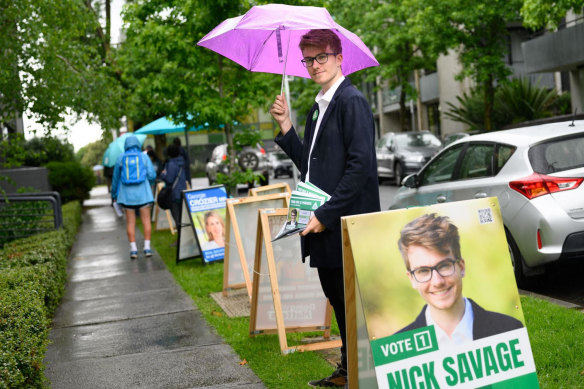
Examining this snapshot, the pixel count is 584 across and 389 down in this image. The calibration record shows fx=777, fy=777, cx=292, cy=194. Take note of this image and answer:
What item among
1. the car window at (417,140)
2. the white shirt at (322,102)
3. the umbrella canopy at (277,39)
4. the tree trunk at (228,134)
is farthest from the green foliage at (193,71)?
the car window at (417,140)

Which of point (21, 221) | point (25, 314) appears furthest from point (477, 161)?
point (21, 221)

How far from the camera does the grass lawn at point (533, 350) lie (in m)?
4.77

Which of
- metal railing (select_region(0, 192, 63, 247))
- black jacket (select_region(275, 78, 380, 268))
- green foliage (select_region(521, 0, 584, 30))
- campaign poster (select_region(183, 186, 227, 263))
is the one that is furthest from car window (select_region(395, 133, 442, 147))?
black jacket (select_region(275, 78, 380, 268))

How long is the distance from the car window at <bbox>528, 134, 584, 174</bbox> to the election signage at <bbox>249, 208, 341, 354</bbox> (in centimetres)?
253

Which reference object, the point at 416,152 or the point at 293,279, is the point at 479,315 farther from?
the point at 416,152

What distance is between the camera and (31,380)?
4426mm

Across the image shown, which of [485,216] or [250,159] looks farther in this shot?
[250,159]

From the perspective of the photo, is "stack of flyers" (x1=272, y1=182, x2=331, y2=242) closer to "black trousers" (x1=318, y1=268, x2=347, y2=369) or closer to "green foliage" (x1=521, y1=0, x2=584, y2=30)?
"black trousers" (x1=318, y1=268, x2=347, y2=369)

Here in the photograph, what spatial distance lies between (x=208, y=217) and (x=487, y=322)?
23.1 feet

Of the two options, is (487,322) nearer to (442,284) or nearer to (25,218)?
(442,284)

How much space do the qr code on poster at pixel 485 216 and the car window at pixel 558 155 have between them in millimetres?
3599

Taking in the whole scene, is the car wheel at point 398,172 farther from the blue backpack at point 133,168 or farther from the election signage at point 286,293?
the election signage at point 286,293

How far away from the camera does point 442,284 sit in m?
3.61

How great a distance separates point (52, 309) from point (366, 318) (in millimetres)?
5270
